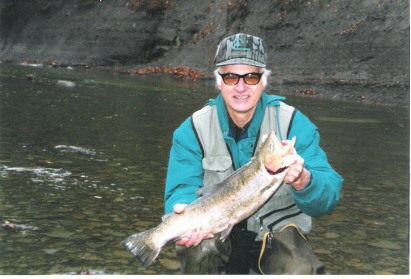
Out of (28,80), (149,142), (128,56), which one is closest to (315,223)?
(149,142)

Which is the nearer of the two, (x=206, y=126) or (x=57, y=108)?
(x=206, y=126)

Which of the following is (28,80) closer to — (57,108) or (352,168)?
(57,108)

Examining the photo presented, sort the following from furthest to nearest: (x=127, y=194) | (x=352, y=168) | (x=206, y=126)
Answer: (x=352, y=168)
(x=127, y=194)
(x=206, y=126)

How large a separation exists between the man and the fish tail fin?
28cm

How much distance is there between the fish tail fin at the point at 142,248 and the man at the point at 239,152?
284mm

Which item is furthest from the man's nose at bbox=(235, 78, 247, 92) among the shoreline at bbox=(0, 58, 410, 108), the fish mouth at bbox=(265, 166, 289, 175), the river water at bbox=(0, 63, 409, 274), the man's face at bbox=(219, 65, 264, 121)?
the shoreline at bbox=(0, 58, 410, 108)

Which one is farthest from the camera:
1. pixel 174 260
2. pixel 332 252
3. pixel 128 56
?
pixel 128 56

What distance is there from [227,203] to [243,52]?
121 centimetres

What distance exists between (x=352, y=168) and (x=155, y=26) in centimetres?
3796

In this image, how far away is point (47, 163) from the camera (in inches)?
352

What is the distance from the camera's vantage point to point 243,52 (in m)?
4.23

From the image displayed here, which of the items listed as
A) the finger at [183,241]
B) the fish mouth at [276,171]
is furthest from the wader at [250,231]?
the fish mouth at [276,171]

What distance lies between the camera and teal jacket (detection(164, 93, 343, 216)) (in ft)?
13.2

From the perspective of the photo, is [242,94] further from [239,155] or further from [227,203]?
[227,203]
